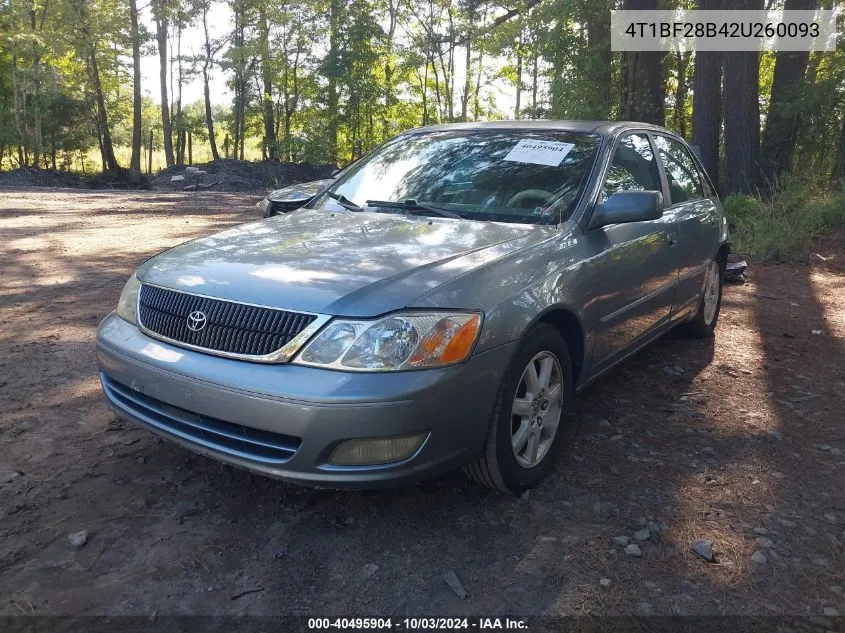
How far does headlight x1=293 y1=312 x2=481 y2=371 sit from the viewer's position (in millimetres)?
2412

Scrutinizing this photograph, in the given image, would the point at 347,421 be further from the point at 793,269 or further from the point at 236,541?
the point at 793,269

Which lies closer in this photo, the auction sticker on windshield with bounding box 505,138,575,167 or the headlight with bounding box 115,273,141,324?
the headlight with bounding box 115,273,141,324

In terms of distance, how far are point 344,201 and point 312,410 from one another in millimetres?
1896

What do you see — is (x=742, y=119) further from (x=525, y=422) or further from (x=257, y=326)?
(x=257, y=326)

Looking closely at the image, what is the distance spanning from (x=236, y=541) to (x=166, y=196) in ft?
56.0

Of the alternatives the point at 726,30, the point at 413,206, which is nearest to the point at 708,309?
the point at 413,206

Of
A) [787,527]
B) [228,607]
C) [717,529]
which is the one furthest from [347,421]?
[787,527]

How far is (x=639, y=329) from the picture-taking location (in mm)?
3992

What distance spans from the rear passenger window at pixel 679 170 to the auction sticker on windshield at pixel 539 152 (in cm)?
107

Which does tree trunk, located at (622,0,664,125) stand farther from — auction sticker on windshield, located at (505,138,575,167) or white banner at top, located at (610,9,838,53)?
auction sticker on windshield, located at (505,138,575,167)

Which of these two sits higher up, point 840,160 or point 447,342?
point 840,160

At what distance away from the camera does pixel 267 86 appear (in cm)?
3853

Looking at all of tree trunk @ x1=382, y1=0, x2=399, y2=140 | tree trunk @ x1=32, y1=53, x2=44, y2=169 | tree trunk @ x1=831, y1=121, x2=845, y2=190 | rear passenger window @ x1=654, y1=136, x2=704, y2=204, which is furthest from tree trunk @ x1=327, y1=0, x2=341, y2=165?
rear passenger window @ x1=654, y1=136, x2=704, y2=204

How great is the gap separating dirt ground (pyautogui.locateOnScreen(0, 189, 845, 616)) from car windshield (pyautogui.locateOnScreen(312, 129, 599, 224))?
4.15 ft
